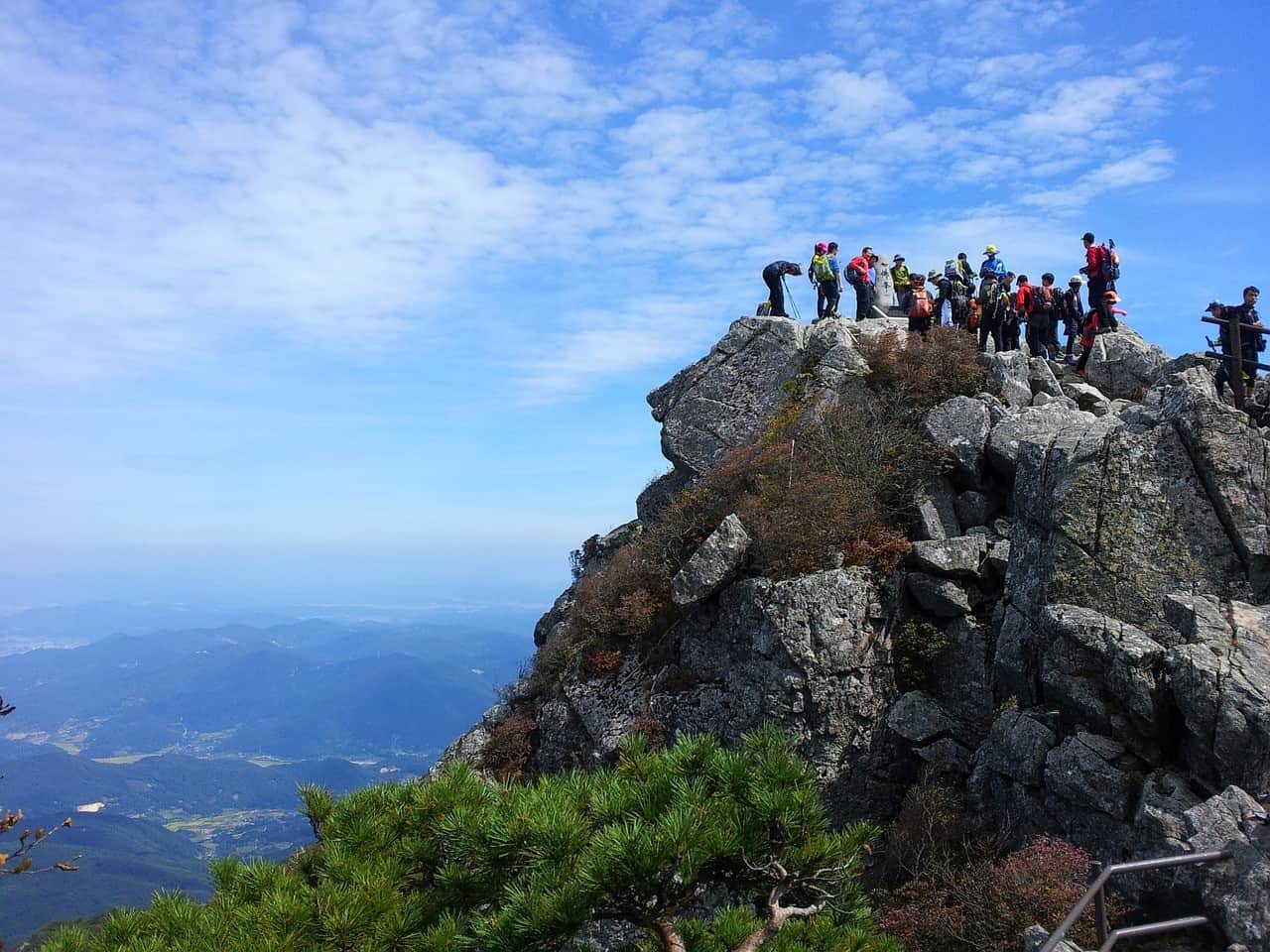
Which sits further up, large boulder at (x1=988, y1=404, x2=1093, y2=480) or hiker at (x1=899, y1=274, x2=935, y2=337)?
hiker at (x1=899, y1=274, x2=935, y2=337)

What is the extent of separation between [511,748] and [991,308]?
17.6m

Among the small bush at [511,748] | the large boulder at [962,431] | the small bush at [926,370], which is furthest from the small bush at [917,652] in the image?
the small bush at [511,748]

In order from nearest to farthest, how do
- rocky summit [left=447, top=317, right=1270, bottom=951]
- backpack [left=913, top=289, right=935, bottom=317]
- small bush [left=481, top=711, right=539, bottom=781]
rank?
rocky summit [left=447, top=317, right=1270, bottom=951], small bush [left=481, top=711, right=539, bottom=781], backpack [left=913, top=289, right=935, bottom=317]

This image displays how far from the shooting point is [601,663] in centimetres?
1917

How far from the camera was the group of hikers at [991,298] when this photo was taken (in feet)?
73.8

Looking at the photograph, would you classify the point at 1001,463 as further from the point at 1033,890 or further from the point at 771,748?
the point at 771,748

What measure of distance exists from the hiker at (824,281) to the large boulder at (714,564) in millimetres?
10079

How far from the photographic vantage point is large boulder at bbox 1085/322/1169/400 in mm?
21297

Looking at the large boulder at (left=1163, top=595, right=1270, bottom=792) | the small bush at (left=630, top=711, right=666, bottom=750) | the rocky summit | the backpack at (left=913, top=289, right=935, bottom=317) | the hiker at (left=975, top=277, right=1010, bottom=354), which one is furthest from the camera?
the backpack at (left=913, top=289, right=935, bottom=317)

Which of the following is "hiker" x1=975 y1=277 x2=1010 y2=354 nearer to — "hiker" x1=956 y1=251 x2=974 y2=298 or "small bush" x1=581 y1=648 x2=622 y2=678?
"hiker" x1=956 y1=251 x2=974 y2=298

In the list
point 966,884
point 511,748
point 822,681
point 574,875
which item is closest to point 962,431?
point 822,681

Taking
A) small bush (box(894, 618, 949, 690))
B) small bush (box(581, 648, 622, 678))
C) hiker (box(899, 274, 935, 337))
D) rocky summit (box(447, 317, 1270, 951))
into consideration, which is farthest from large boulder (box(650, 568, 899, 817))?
hiker (box(899, 274, 935, 337))

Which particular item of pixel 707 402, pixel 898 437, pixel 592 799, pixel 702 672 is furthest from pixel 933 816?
pixel 707 402

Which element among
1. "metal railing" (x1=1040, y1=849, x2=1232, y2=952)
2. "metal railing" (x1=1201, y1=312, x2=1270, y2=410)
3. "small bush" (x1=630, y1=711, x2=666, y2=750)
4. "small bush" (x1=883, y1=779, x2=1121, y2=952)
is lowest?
"small bush" (x1=883, y1=779, x2=1121, y2=952)
